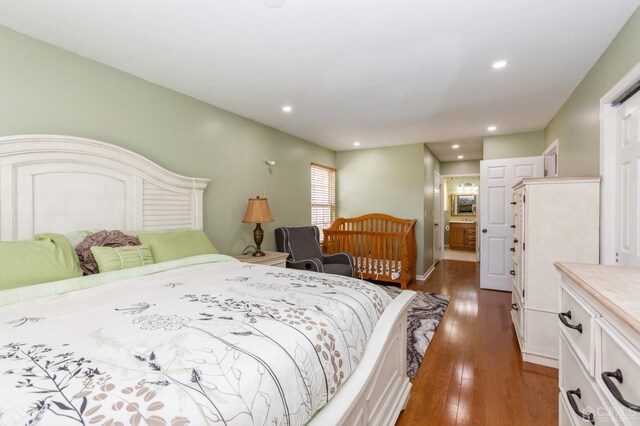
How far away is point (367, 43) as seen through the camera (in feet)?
6.71

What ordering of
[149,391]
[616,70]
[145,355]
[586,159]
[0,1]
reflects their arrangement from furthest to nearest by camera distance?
[586,159] < [616,70] < [0,1] < [145,355] < [149,391]

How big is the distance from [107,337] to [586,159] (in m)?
3.53

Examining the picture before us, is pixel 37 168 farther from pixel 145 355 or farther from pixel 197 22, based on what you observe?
pixel 145 355

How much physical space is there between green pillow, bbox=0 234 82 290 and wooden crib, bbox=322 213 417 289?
387 centimetres

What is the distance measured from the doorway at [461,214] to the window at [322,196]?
4.06 meters

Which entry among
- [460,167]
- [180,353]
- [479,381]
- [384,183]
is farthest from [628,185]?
[460,167]

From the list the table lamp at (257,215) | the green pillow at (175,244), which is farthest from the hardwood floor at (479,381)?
the table lamp at (257,215)

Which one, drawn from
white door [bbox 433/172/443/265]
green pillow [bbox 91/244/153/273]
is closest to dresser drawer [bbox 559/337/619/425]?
green pillow [bbox 91/244/153/273]

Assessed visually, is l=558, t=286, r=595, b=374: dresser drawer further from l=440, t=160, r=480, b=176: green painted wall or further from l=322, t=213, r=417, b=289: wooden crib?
l=440, t=160, r=480, b=176: green painted wall

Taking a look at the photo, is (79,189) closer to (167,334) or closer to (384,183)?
(167,334)

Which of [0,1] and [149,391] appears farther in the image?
[0,1]

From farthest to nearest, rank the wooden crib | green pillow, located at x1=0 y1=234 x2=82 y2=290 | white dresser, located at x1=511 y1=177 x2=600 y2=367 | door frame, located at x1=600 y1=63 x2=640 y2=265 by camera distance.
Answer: the wooden crib → white dresser, located at x1=511 y1=177 x2=600 y2=367 → door frame, located at x1=600 y1=63 x2=640 y2=265 → green pillow, located at x1=0 y1=234 x2=82 y2=290

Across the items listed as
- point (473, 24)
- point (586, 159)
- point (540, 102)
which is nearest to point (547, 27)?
point (473, 24)

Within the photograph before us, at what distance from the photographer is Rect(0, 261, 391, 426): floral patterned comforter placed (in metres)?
0.66
